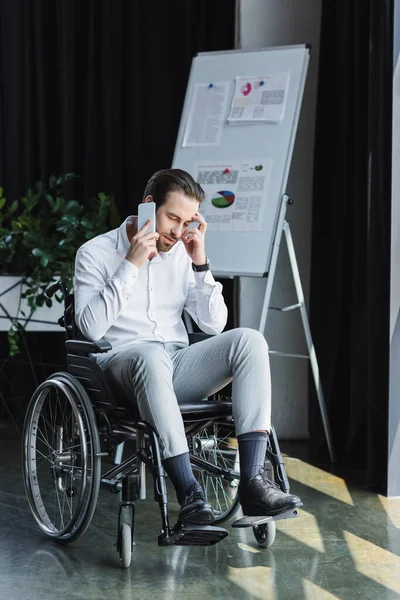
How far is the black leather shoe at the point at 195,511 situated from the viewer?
89.4 inches

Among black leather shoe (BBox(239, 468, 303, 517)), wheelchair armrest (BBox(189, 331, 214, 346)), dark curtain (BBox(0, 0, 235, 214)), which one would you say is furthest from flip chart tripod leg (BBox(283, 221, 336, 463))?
black leather shoe (BBox(239, 468, 303, 517))

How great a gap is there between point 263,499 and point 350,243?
1.72 metres

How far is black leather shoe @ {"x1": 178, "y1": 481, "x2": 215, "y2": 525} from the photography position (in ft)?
7.45

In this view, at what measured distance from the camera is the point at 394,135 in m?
3.20

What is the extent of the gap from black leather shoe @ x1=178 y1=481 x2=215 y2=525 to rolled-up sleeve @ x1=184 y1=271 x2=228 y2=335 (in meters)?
0.64

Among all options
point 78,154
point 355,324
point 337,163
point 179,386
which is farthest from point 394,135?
point 78,154

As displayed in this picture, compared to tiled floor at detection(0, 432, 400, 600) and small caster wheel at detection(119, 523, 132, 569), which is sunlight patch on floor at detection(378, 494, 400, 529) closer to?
tiled floor at detection(0, 432, 400, 600)

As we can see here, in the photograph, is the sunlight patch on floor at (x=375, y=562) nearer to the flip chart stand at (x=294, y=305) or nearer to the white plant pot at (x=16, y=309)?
the flip chart stand at (x=294, y=305)

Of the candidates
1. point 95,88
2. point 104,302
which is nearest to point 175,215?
point 104,302

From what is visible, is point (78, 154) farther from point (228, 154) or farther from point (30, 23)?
point (228, 154)

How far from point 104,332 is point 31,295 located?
1528mm

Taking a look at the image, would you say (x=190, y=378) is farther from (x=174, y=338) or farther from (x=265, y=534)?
(x=265, y=534)

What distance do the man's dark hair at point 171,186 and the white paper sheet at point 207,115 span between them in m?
1.14

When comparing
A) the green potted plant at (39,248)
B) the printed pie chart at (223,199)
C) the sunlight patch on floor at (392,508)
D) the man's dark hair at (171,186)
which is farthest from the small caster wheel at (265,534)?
the green potted plant at (39,248)
